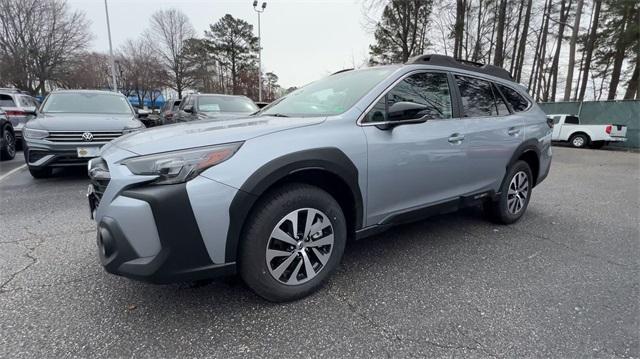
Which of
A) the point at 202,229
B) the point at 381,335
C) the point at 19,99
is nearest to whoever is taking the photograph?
the point at 202,229

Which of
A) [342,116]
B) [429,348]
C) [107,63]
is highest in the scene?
[107,63]

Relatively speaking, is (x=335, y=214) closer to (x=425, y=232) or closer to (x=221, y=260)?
(x=221, y=260)

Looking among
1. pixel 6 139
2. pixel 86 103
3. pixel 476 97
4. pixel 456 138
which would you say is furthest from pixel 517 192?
pixel 6 139

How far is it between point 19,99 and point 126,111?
6374 mm

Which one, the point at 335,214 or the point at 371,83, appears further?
the point at 371,83

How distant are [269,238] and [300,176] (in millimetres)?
454

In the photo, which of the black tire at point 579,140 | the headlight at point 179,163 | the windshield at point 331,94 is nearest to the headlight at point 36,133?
the windshield at point 331,94

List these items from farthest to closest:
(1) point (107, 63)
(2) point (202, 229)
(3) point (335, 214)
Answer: (1) point (107, 63) < (3) point (335, 214) < (2) point (202, 229)

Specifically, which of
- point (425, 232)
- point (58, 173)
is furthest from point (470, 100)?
point (58, 173)

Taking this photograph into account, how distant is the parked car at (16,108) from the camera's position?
8867 mm

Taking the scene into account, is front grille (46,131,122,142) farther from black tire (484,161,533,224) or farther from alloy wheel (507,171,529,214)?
alloy wheel (507,171,529,214)

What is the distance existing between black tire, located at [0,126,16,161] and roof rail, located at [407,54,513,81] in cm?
922

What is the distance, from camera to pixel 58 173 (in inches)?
237

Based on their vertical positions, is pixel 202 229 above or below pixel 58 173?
above
